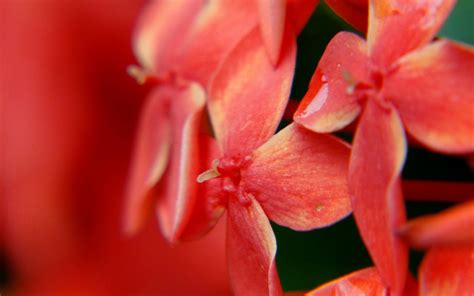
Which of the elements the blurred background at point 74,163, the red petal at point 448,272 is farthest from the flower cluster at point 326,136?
the blurred background at point 74,163

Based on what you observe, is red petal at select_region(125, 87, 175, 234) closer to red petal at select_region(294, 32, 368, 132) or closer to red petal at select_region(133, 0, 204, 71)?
red petal at select_region(133, 0, 204, 71)

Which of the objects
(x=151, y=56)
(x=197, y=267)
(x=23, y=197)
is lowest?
(x=197, y=267)

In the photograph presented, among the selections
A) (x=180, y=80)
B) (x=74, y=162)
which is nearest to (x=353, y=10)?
(x=180, y=80)

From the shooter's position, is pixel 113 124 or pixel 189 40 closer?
pixel 189 40

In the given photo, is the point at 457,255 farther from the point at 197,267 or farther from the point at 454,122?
the point at 197,267

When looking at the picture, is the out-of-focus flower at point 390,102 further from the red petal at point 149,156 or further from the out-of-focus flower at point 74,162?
the out-of-focus flower at point 74,162

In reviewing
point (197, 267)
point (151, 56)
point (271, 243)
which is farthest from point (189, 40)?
point (197, 267)
